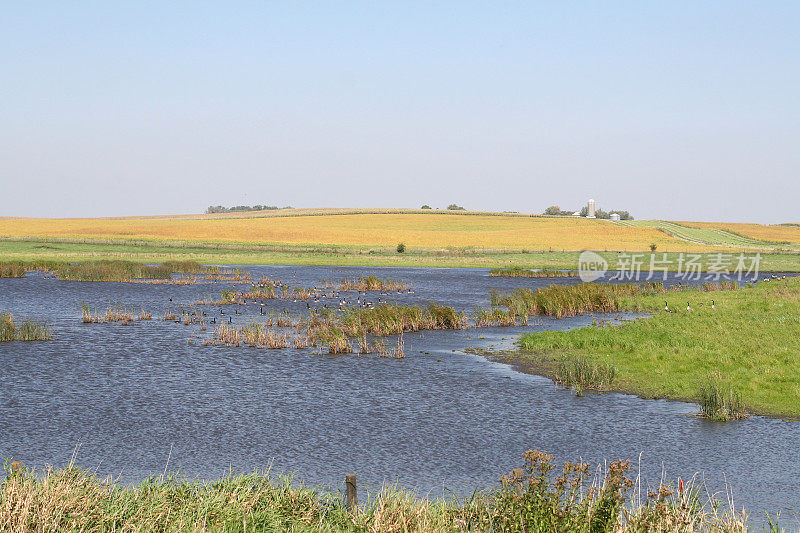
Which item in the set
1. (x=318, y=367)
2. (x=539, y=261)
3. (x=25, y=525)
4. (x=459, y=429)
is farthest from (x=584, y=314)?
(x=539, y=261)

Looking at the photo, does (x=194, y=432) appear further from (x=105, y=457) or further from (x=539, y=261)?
(x=539, y=261)

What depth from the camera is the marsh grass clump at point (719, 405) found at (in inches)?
833

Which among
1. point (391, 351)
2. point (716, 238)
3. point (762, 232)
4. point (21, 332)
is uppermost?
point (762, 232)

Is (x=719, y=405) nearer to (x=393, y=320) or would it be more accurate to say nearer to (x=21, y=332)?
(x=393, y=320)

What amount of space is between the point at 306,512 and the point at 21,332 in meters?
27.3

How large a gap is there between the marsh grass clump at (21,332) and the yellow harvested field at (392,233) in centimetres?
7903

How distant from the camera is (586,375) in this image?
85.5 feet

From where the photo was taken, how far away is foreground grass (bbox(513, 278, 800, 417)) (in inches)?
949

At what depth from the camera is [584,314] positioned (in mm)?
49031

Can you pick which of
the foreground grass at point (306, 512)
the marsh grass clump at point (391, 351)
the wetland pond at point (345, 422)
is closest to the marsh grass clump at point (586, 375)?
the wetland pond at point (345, 422)

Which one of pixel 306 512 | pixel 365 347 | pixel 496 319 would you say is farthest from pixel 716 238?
pixel 306 512

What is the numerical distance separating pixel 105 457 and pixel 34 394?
7.82 meters

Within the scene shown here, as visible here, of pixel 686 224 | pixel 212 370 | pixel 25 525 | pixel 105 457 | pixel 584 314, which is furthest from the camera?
pixel 686 224

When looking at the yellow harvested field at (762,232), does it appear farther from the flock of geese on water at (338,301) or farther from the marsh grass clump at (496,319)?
the marsh grass clump at (496,319)
